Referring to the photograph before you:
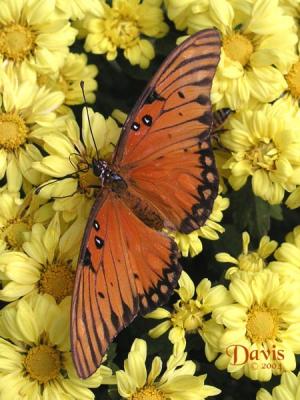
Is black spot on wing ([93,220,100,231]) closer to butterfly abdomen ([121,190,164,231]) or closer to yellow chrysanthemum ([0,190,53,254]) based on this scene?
butterfly abdomen ([121,190,164,231])

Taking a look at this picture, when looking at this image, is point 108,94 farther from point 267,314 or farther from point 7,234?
point 267,314

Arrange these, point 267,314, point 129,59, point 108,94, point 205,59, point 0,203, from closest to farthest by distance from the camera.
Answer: point 205,59
point 267,314
point 0,203
point 129,59
point 108,94

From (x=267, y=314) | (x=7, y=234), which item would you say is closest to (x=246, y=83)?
(x=267, y=314)

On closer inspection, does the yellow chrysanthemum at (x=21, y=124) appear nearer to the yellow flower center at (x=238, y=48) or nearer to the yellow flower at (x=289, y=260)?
the yellow flower center at (x=238, y=48)

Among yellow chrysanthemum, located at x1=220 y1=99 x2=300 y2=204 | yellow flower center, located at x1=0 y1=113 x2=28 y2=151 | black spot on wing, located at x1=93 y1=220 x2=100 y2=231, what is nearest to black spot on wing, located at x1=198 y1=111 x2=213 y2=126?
yellow chrysanthemum, located at x1=220 y1=99 x2=300 y2=204

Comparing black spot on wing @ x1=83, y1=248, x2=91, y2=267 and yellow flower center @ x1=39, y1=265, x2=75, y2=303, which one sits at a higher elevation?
black spot on wing @ x1=83, y1=248, x2=91, y2=267

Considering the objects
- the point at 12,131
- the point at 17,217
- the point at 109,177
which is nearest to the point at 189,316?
the point at 109,177

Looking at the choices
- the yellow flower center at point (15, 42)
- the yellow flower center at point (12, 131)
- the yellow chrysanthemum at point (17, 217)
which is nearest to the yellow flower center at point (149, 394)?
the yellow chrysanthemum at point (17, 217)
